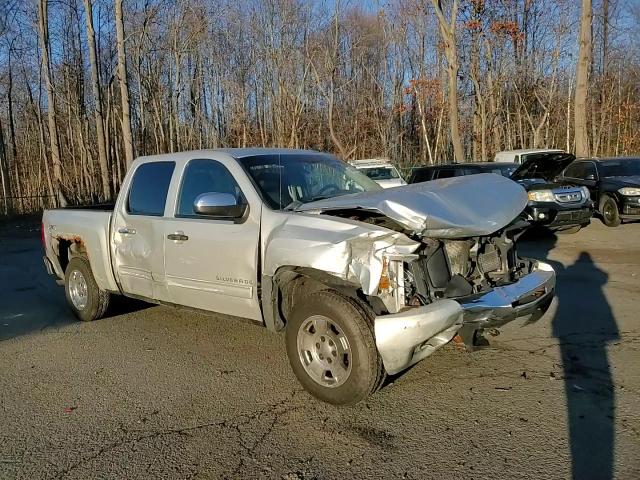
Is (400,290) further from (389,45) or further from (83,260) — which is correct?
(389,45)

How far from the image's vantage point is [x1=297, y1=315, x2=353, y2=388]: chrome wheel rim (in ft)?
12.8

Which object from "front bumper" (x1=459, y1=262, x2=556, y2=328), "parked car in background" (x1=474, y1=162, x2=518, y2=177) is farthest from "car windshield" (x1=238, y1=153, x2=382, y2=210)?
"parked car in background" (x1=474, y1=162, x2=518, y2=177)

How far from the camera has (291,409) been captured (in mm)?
3979

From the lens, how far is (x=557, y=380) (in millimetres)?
4285

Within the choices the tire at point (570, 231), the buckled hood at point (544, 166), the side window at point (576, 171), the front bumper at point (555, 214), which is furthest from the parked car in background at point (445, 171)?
the side window at point (576, 171)

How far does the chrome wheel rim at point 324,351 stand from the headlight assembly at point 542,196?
914 cm

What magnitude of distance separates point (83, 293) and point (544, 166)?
877 centimetres

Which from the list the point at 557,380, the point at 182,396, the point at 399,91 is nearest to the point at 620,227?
the point at 557,380

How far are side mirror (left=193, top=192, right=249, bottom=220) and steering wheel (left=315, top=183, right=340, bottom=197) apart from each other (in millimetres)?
730

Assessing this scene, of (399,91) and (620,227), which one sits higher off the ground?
(399,91)

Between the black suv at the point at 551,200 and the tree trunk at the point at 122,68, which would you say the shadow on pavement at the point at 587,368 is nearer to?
the black suv at the point at 551,200

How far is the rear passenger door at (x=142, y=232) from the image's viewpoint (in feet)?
17.8

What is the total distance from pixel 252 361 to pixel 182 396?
86cm

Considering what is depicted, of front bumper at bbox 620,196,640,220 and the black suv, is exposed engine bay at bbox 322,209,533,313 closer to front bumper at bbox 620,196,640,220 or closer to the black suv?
the black suv
